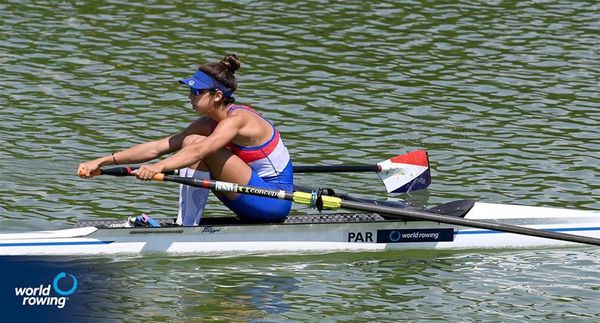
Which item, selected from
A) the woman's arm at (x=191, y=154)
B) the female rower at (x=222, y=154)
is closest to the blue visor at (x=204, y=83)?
the female rower at (x=222, y=154)

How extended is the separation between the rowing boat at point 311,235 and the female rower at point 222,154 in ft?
0.67

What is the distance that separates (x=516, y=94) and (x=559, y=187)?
424 centimetres

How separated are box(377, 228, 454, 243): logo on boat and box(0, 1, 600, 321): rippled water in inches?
6.8

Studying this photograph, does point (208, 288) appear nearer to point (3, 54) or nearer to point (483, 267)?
point (483, 267)

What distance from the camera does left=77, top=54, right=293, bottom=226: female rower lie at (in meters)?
→ 12.7

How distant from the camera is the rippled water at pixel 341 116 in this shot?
12.7m

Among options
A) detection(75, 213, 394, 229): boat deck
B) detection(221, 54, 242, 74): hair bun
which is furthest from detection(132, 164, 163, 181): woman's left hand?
detection(221, 54, 242, 74): hair bun

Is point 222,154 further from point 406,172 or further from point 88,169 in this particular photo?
point 406,172

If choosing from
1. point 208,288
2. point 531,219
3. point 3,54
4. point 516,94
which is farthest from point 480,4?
point 208,288

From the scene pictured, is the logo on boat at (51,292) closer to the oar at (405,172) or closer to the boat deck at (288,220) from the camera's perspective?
the boat deck at (288,220)

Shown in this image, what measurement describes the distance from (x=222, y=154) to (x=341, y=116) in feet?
19.5

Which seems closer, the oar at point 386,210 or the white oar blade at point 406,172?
the oar at point 386,210

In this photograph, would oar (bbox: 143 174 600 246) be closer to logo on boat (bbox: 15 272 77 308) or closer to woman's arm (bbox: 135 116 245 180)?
woman's arm (bbox: 135 116 245 180)

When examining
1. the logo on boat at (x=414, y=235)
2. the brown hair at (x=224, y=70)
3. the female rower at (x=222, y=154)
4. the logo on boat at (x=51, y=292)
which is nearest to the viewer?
the logo on boat at (x=51, y=292)
